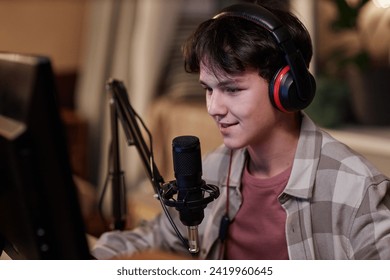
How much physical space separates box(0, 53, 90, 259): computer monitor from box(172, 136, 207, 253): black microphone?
0.16 meters

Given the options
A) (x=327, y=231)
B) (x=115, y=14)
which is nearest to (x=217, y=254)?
(x=327, y=231)

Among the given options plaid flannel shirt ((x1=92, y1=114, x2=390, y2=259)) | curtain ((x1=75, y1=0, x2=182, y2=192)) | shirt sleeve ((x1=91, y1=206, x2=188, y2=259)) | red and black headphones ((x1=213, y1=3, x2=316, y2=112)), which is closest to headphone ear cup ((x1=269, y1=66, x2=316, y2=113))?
red and black headphones ((x1=213, y1=3, x2=316, y2=112))

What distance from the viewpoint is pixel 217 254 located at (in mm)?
1027

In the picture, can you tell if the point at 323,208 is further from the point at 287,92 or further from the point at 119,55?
the point at 119,55

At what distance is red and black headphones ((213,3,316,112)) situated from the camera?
32.6 inches

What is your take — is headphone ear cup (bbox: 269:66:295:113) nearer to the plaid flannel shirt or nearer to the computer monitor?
the plaid flannel shirt

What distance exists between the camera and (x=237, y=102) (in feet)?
2.95

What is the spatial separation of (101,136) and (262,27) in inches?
66.7

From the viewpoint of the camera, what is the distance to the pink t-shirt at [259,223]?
3.18ft

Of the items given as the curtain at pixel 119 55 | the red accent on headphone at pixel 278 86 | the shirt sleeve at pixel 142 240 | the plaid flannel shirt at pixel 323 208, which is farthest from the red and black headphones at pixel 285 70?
the curtain at pixel 119 55

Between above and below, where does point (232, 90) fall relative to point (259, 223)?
above

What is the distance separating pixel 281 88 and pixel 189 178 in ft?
0.69

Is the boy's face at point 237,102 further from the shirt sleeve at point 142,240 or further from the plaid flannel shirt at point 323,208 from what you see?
the shirt sleeve at point 142,240

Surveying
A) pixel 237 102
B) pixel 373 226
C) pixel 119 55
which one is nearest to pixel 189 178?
pixel 237 102
